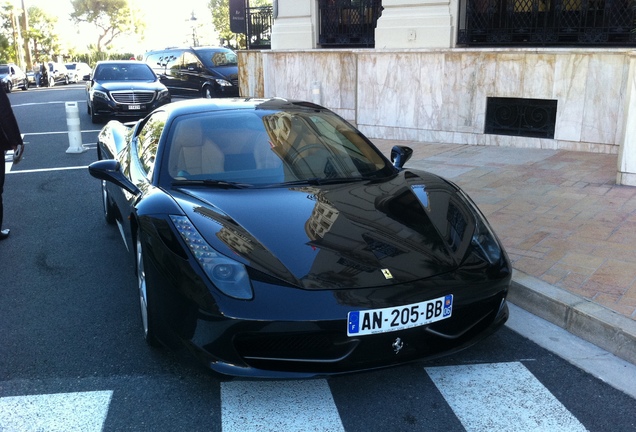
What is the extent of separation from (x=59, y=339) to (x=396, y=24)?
910cm

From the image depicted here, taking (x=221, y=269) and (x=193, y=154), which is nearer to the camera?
(x=221, y=269)

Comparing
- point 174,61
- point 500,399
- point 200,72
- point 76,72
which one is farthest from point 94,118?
point 76,72

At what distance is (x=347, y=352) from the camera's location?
113 inches

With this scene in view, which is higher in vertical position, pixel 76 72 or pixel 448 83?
pixel 448 83

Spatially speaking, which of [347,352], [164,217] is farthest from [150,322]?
[347,352]

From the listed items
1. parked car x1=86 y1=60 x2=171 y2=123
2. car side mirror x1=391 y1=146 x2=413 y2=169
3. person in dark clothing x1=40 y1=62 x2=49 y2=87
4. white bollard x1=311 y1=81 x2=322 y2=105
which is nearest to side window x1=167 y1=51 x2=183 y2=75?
parked car x1=86 y1=60 x2=171 y2=123

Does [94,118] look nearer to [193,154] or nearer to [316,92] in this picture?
[316,92]

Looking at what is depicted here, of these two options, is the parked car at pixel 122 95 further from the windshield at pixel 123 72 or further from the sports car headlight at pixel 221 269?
the sports car headlight at pixel 221 269

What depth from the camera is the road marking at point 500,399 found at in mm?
2879

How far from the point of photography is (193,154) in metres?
4.07

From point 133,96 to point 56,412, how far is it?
1351cm

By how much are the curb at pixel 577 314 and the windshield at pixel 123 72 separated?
1433cm

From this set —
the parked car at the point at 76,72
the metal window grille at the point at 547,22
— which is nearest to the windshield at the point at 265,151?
the metal window grille at the point at 547,22

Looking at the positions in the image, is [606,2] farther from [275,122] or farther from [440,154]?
[275,122]
